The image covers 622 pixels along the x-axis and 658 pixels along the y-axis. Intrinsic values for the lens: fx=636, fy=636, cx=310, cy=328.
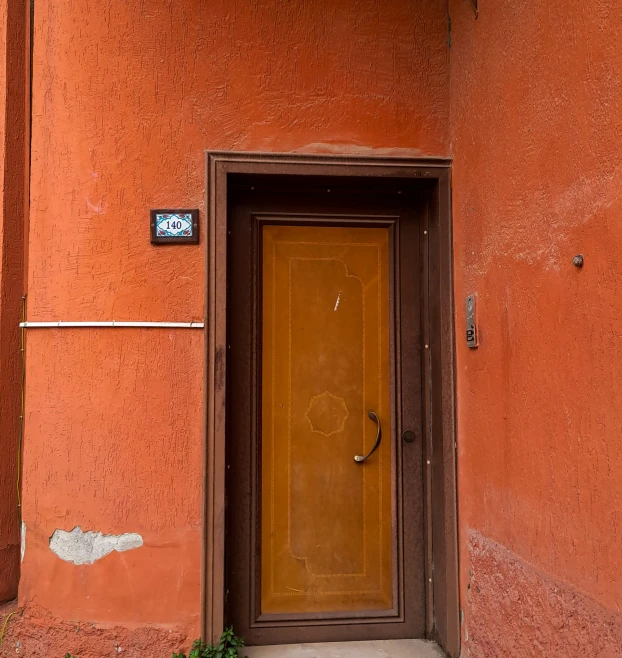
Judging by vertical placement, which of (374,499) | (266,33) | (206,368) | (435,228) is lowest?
(374,499)

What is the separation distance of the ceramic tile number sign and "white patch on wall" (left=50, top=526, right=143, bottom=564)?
50.7 inches

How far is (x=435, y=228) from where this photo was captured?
2980mm

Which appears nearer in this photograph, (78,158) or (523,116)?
(523,116)

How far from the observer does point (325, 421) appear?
3021mm

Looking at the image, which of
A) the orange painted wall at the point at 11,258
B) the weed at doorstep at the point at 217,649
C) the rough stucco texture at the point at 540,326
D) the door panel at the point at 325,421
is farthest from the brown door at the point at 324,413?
the orange painted wall at the point at 11,258

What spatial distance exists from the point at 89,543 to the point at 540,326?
2032 millimetres

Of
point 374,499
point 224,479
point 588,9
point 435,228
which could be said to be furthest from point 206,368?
point 588,9

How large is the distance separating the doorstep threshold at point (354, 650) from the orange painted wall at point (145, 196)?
1.36 ft

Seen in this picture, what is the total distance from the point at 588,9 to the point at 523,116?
44cm

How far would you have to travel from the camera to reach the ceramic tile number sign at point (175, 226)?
2820 millimetres

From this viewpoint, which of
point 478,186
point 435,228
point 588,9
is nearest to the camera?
point 588,9

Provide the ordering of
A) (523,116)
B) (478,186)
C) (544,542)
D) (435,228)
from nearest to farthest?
(544,542)
(523,116)
(478,186)
(435,228)

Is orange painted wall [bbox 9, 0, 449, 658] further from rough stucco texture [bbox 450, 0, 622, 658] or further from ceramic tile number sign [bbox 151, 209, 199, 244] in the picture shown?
rough stucco texture [bbox 450, 0, 622, 658]

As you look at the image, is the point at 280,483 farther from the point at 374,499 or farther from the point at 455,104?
the point at 455,104
